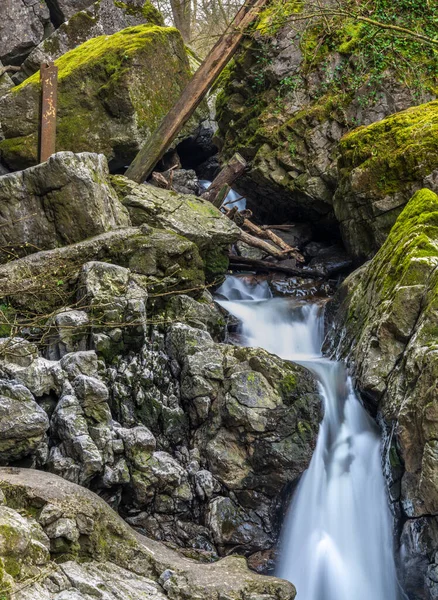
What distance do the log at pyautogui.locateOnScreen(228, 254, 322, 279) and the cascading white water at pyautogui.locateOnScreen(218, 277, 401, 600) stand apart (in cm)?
382

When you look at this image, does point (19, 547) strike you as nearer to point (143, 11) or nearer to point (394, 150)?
point (394, 150)

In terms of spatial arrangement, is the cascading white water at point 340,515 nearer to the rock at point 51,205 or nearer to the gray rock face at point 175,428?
the gray rock face at point 175,428

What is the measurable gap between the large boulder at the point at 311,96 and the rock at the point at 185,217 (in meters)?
2.80

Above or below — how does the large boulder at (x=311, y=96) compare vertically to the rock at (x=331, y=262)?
above

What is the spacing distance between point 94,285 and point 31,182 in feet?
6.99

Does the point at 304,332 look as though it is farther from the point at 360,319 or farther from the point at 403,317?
the point at 403,317

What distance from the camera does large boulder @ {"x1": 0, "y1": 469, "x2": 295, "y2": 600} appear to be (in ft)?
12.9

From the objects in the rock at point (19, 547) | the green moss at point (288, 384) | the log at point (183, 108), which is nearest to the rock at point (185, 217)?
the log at point (183, 108)

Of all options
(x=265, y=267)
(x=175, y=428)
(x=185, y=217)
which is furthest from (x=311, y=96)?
(x=175, y=428)

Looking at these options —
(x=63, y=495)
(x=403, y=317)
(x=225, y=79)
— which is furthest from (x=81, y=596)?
(x=225, y=79)

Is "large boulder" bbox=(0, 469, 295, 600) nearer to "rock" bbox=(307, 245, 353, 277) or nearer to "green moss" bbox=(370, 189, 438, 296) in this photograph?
"green moss" bbox=(370, 189, 438, 296)

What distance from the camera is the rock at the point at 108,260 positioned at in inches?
282

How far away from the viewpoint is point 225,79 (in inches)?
587

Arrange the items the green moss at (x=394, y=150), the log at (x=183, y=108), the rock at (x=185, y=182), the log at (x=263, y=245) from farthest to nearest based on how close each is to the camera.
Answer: the rock at (x=185, y=182), the log at (x=263, y=245), the log at (x=183, y=108), the green moss at (x=394, y=150)
